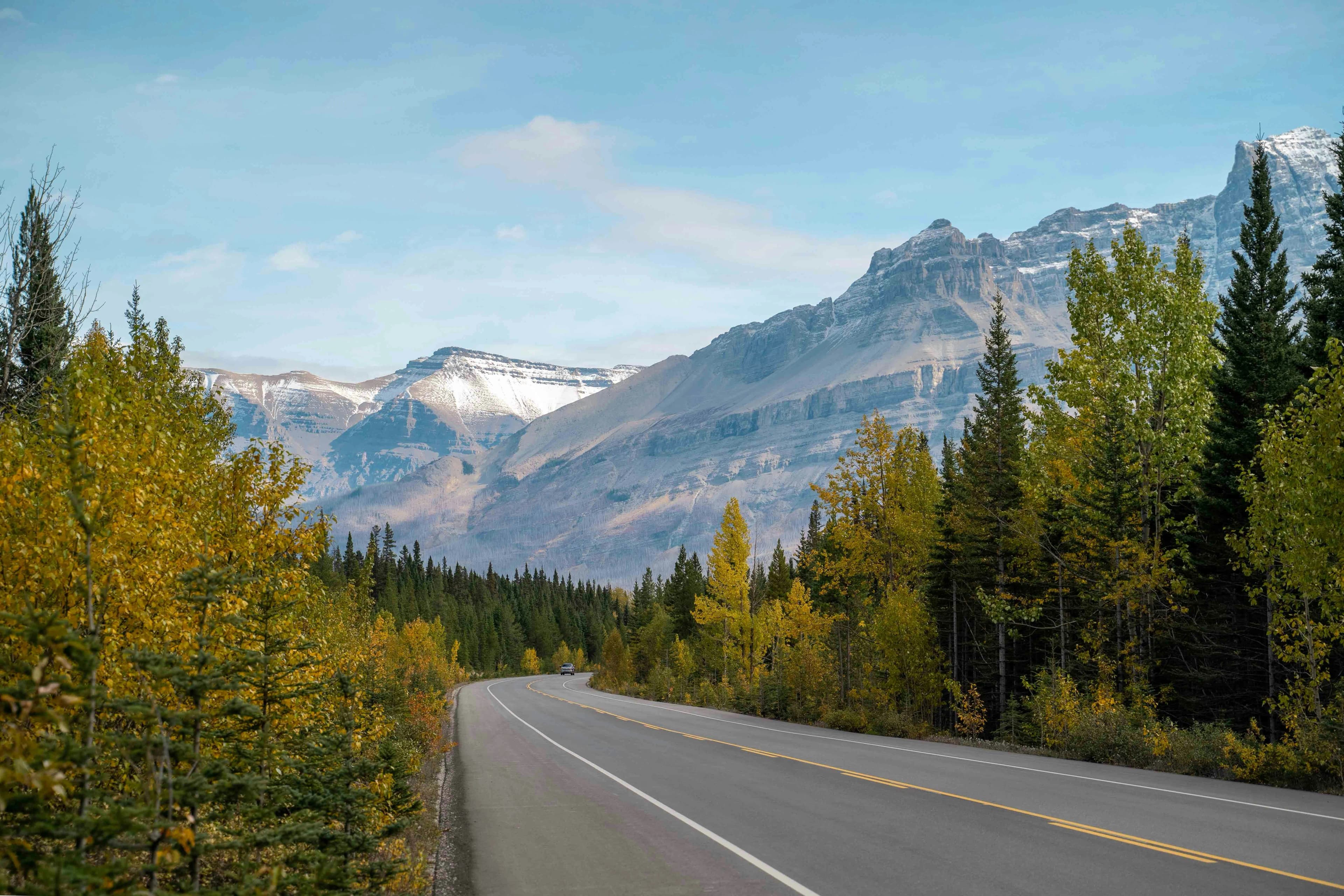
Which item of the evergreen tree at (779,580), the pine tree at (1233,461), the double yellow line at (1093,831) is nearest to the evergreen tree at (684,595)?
the evergreen tree at (779,580)

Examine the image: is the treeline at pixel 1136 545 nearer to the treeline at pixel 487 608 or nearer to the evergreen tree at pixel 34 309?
the evergreen tree at pixel 34 309

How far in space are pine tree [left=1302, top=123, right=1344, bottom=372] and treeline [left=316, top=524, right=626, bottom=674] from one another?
244ft

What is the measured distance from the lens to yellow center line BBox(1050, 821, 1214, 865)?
897 cm

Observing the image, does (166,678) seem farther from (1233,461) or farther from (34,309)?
(1233,461)

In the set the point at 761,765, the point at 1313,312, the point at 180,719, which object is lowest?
the point at 761,765

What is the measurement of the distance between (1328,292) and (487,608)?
13157 centimetres

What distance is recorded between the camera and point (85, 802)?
4.68 m

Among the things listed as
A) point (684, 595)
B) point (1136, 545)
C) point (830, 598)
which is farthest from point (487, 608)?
point (1136, 545)

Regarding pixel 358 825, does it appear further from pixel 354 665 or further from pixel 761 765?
pixel 761 765

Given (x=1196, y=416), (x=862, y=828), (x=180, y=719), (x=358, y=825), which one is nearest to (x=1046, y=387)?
(x=1196, y=416)

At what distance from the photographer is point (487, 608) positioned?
144125 millimetres

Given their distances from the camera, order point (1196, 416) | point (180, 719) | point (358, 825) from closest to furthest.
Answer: point (180, 719) < point (358, 825) < point (1196, 416)

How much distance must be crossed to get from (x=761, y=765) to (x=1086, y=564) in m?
14.7

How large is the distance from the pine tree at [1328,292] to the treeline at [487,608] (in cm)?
7438
